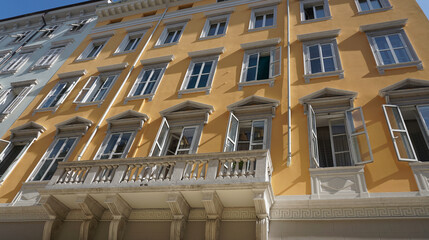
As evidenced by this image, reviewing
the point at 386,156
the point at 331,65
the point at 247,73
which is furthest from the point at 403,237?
the point at 247,73

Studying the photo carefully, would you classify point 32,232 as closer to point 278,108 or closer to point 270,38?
point 278,108

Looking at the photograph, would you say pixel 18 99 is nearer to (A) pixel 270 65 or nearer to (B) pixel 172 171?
(B) pixel 172 171

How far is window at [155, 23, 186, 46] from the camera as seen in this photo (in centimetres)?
1437

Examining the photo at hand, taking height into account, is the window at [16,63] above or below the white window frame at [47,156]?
above

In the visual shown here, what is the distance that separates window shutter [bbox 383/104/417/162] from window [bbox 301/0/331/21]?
580cm

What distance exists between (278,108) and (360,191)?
3.33 m

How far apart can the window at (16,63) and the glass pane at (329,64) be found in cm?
1546

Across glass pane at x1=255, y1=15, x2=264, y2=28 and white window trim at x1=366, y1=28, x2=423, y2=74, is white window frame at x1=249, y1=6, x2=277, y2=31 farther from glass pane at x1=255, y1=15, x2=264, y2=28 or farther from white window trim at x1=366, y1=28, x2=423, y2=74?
white window trim at x1=366, y1=28, x2=423, y2=74

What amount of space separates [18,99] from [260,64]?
10961 mm

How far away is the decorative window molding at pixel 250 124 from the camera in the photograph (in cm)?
861

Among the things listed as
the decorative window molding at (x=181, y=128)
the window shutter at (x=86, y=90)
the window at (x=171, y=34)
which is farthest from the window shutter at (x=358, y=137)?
the window shutter at (x=86, y=90)

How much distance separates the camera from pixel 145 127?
10.3 metres

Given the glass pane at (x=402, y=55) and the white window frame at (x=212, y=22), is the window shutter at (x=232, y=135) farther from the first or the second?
the white window frame at (x=212, y=22)

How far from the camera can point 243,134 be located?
9.22 meters
